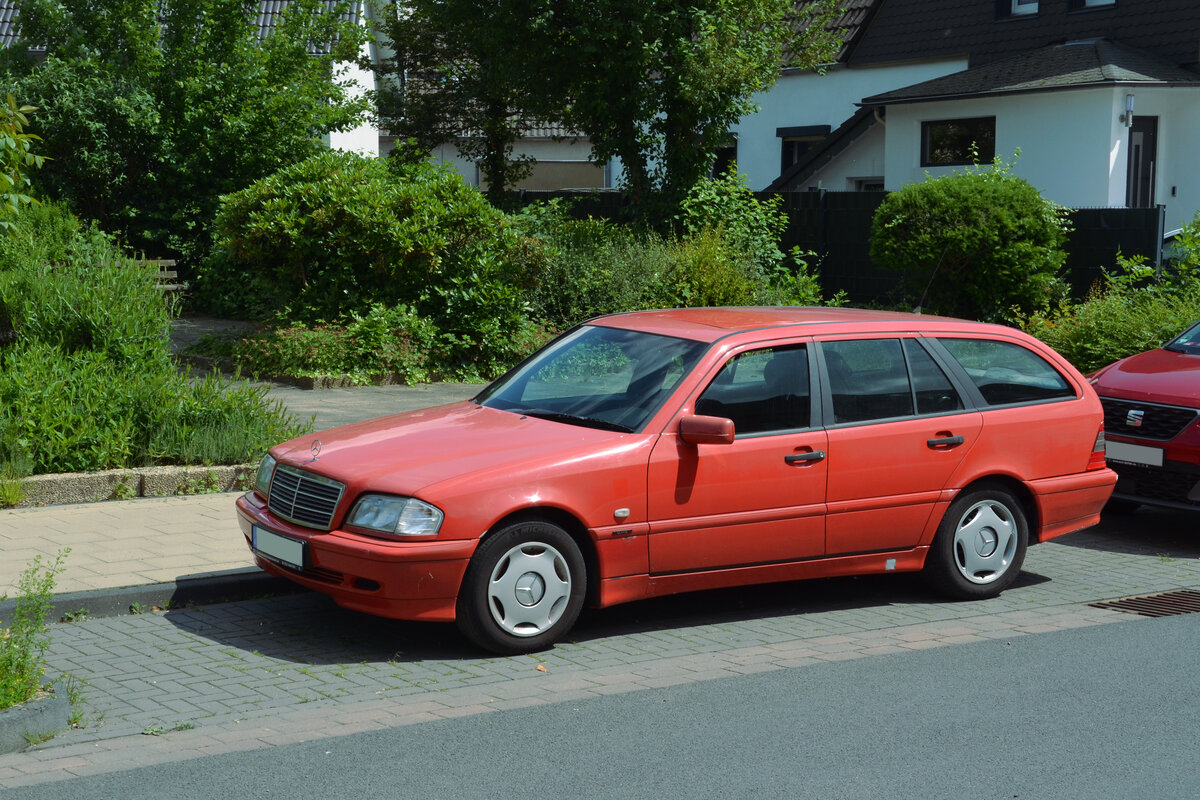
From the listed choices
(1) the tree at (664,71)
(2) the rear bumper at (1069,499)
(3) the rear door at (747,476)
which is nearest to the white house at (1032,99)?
(1) the tree at (664,71)

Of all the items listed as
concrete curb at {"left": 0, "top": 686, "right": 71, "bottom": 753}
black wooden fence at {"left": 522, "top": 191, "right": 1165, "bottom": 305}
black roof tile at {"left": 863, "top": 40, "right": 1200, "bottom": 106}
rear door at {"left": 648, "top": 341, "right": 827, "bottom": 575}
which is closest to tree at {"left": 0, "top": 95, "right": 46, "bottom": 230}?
concrete curb at {"left": 0, "top": 686, "right": 71, "bottom": 753}

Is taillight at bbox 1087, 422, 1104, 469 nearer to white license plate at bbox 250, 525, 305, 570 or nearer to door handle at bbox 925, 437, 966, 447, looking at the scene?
door handle at bbox 925, 437, 966, 447

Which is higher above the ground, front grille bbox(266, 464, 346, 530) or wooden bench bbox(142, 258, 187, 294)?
wooden bench bbox(142, 258, 187, 294)

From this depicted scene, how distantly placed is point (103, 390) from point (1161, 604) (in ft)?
23.1

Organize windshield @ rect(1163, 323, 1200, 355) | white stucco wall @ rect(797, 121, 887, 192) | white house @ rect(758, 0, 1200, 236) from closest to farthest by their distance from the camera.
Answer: windshield @ rect(1163, 323, 1200, 355) → white house @ rect(758, 0, 1200, 236) → white stucco wall @ rect(797, 121, 887, 192)

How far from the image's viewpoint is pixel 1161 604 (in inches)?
302

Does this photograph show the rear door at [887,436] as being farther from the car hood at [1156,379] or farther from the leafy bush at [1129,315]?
the leafy bush at [1129,315]

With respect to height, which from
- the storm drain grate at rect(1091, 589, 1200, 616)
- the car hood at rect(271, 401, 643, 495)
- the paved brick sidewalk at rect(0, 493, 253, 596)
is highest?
the car hood at rect(271, 401, 643, 495)

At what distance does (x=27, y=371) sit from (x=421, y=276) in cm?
646

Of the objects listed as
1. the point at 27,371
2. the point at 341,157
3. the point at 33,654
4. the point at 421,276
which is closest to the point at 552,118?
the point at 341,157

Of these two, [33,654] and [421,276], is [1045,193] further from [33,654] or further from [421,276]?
[33,654]

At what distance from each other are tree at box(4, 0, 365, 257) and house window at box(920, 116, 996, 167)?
12203mm

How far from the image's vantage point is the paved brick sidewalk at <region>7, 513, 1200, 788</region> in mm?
5332

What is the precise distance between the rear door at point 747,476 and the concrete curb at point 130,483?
3.95 metres
